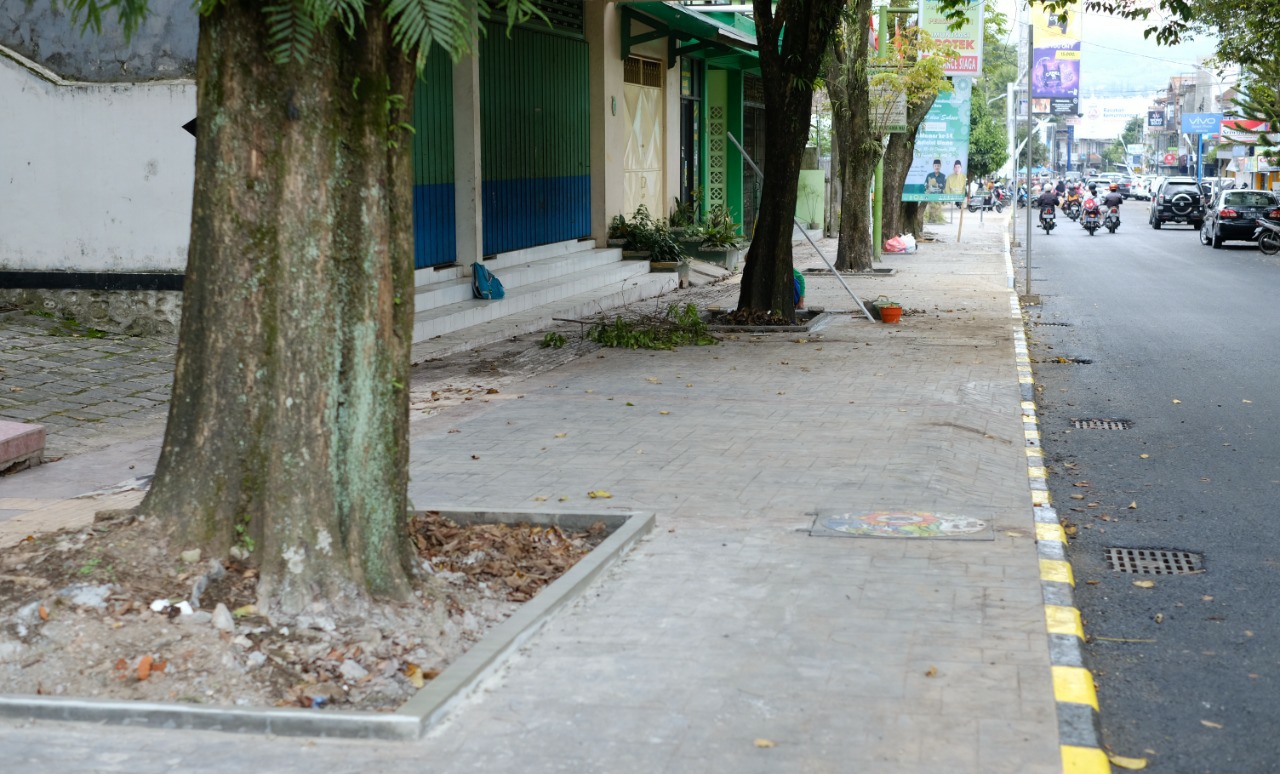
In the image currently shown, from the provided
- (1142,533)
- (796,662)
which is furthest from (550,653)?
(1142,533)

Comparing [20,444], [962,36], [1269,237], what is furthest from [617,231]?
[1269,237]

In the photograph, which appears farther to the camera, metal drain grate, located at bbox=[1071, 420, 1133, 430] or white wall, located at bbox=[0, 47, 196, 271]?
white wall, located at bbox=[0, 47, 196, 271]

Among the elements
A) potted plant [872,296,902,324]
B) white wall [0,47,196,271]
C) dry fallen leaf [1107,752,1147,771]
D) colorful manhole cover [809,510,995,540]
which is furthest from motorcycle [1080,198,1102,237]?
dry fallen leaf [1107,752,1147,771]

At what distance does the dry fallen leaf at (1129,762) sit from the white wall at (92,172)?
10.3 meters

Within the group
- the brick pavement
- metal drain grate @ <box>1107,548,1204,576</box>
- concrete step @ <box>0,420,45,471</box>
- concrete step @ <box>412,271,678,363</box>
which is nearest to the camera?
metal drain grate @ <box>1107,548,1204,576</box>

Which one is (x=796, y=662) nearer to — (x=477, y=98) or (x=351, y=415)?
(x=351, y=415)

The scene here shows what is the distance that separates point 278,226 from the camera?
4957mm

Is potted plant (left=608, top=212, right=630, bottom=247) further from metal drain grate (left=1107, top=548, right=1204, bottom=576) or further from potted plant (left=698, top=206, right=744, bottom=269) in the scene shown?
metal drain grate (left=1107, top=548, right=1204, bottom=576)

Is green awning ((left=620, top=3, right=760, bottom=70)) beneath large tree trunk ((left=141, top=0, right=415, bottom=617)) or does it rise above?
above

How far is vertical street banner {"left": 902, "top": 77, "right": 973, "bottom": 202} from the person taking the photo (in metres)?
32.7

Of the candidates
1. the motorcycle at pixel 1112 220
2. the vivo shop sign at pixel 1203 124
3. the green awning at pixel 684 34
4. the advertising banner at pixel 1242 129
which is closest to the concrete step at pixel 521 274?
the green awning at pixel 684 34

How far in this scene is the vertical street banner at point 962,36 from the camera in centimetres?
2683

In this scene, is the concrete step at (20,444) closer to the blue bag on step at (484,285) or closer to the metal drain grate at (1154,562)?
the metal drain grate at (1154,562)

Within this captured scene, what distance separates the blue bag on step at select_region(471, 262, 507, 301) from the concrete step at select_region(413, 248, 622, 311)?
0.09 m
